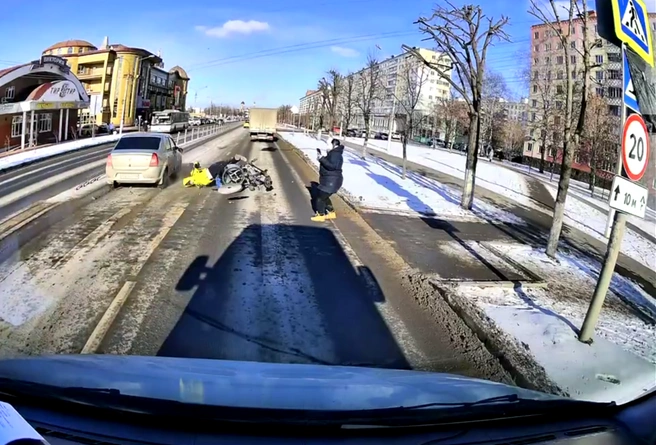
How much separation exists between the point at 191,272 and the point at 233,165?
30.7ft

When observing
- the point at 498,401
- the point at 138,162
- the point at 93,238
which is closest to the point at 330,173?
the point at 93,238

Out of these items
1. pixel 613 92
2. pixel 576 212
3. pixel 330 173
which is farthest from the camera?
pixel 613 92

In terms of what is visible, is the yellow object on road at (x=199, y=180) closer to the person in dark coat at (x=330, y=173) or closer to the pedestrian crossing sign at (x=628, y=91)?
the person in dark coat at (x=330, y=173)

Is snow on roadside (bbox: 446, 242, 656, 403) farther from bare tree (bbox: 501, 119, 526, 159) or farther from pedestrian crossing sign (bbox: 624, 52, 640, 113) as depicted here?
bare tree (bbox: 501, 119, 526, 159)

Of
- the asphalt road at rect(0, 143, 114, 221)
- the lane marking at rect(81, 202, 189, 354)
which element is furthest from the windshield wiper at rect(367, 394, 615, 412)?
the asphalt road at rect(0, 143, 114, 221)

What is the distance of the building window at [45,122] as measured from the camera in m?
36.9

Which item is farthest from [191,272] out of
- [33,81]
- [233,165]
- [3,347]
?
[33,81]

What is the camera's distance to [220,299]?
588cm

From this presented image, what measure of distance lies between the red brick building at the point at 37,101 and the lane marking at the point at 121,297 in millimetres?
25339

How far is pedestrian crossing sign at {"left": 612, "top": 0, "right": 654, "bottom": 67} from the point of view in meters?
4.63

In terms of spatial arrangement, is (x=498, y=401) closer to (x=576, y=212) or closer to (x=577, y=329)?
(x=577, y=329)

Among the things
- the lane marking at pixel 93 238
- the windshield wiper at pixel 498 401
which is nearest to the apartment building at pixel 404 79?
the lane marking at pixel 93 238

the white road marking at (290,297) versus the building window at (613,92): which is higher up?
the building window at (613,92)

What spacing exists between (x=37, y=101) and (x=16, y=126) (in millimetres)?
3894
